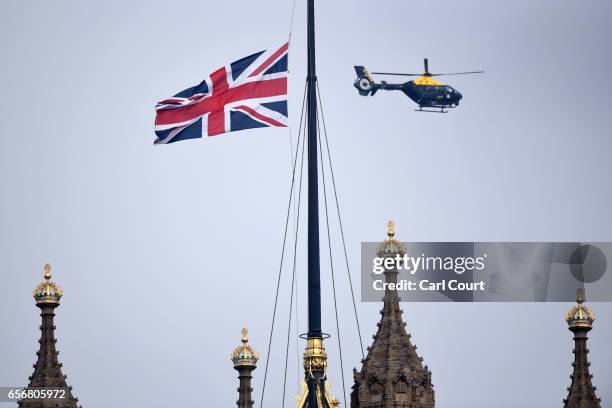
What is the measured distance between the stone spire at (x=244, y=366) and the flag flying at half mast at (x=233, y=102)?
11.5 metres

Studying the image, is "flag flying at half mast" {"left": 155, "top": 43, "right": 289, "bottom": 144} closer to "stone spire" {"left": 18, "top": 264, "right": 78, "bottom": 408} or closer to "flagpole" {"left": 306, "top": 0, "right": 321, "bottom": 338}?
"flagpole" {"left": 306, "top": 0, "right": 321, "bottom": 338}

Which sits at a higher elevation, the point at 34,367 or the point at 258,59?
the point at 258,59

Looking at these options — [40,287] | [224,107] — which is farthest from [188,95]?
[40,287]

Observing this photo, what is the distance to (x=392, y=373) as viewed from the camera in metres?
151

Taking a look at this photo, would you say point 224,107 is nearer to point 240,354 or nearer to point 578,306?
point 240,354

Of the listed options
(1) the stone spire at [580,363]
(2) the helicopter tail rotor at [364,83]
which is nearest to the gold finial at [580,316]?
(1) the stone spire at [580,363]

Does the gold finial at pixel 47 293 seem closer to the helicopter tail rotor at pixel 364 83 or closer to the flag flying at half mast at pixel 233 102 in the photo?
the flag flying at half mast at pixel 233 102

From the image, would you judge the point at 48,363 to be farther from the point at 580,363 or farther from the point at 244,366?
the point at 580,363

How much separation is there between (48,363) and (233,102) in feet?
56.0

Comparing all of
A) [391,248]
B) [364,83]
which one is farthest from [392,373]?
[364,83]

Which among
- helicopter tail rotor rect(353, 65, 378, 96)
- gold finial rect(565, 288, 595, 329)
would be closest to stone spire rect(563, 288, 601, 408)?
gold finial rect(565, 288, 595, 329)

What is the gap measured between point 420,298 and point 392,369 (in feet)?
52.0

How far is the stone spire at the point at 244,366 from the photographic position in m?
154

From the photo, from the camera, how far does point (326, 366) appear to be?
146m
